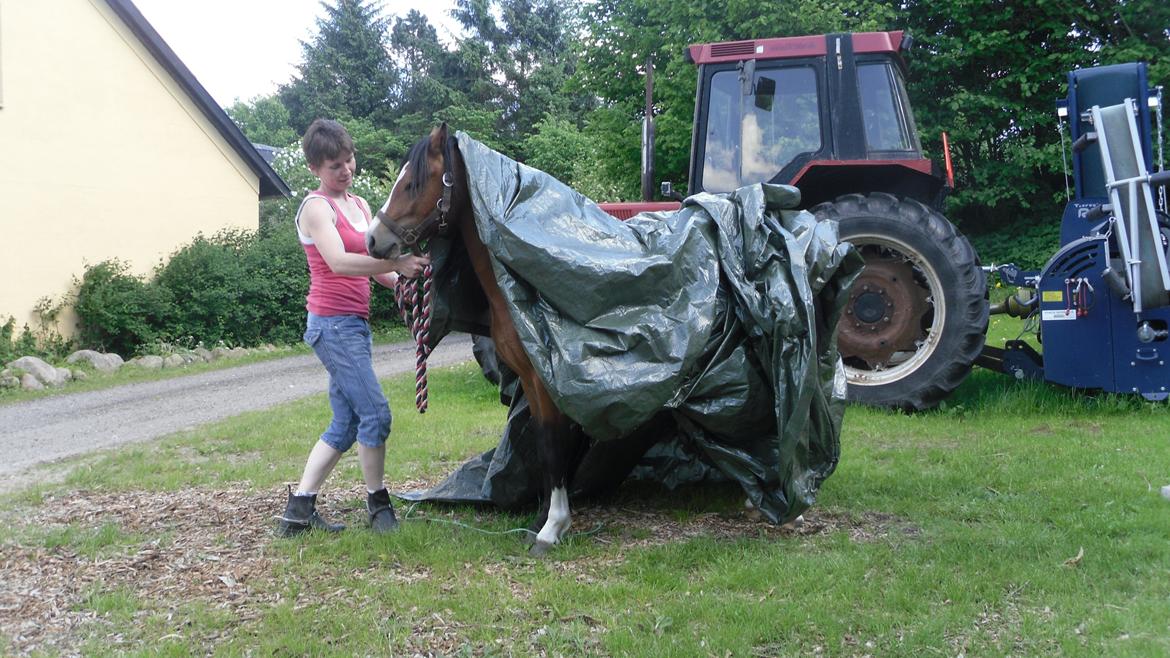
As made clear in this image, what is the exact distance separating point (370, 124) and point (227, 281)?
23448 mm

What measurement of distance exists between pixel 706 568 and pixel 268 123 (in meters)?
46.1

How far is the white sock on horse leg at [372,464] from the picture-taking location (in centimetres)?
440

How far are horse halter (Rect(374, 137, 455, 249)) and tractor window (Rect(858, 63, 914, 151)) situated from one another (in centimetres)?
451

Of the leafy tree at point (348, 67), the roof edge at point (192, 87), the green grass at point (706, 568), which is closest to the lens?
the green grass at point (706, 568)

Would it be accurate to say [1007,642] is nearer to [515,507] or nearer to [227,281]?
[515,507]

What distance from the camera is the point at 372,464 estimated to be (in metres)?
4.43

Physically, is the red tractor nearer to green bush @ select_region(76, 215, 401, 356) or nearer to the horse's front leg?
the horse's front leg

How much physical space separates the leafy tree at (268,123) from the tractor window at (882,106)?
126ft

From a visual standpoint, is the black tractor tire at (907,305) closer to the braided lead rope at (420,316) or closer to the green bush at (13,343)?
the braided lead rope at (420,316)

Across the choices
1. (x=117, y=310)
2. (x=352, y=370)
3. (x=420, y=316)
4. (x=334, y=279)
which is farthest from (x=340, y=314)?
(x=117, y=310)

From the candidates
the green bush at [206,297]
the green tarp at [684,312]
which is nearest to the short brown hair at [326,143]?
the green tarp at [684,312]

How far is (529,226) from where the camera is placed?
400 centimetres

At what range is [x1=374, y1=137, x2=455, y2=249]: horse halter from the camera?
405 centimetres

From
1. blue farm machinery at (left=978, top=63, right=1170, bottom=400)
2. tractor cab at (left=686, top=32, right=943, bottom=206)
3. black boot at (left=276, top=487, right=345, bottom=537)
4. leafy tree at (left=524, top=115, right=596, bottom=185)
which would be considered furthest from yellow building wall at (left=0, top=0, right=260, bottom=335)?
leafy tree at (left=524, top=115, right=596, bottom=185)
